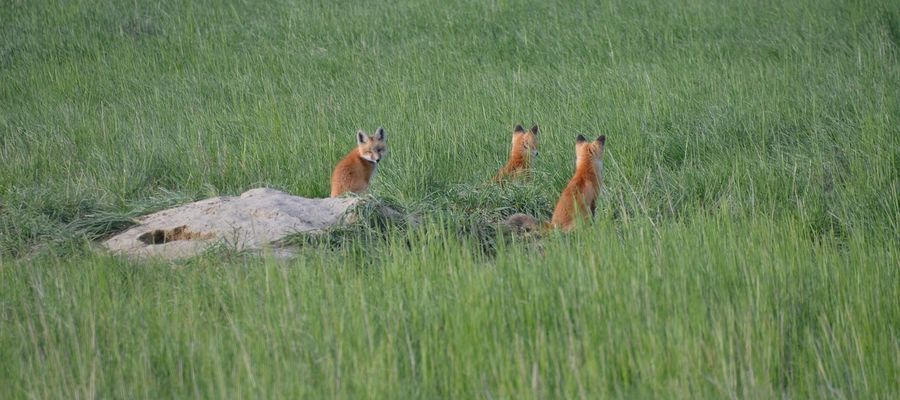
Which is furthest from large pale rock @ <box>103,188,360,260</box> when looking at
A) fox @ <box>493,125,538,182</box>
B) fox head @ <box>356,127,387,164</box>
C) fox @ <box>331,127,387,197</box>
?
fox @ <box>493,125,538,182</box>

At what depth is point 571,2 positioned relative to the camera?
1786cm

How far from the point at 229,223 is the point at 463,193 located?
2.15 metres

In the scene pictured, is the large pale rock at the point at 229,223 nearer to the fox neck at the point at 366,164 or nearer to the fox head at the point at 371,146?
the fox neck at the point at 366,164

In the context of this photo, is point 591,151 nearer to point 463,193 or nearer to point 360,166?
point 463,193

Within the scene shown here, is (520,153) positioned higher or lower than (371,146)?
lower

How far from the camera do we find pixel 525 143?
9.74m

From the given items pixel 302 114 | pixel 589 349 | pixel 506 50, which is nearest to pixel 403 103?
pixel 302 114

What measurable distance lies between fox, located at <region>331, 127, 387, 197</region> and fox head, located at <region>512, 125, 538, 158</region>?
135 cm

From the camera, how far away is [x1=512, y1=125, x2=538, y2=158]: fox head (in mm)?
9656

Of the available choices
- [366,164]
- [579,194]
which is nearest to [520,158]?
[366,164]

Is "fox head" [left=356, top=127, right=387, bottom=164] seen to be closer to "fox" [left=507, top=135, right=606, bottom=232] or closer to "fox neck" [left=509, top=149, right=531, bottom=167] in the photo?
"fox neck" [left=509, top=149, right=531, bottom=167]

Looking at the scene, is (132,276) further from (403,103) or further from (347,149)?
(403,103)

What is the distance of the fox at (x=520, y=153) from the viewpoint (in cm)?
944

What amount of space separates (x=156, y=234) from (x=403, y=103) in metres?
5.24
